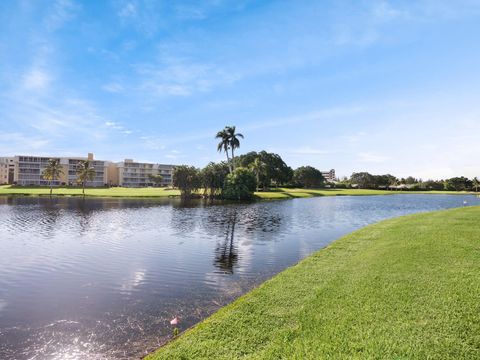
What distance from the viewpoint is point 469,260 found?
1445cm

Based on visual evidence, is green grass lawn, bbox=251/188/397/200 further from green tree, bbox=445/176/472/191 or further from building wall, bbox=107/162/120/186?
building wall, bbox=107/162/120/186

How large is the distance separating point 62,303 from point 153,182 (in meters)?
186

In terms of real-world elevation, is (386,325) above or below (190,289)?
above

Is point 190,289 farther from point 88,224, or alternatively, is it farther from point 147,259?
point 88,224

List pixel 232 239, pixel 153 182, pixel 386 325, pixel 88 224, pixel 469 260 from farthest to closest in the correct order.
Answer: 1. pixel 153 182
2. pixel 88 224
3. pixel 232 239
4. pixel 469 260
5. pixel 386 325

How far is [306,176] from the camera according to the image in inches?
6422

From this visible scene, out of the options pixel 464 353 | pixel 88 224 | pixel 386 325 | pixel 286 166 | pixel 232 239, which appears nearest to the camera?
pixel 464 353

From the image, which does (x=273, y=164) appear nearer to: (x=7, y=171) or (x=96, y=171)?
(x=96, y=171)

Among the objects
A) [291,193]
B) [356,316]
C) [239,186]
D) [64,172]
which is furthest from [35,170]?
[356,316]

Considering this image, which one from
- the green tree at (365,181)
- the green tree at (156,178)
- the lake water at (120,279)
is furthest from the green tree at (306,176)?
the lake water at (120,279)

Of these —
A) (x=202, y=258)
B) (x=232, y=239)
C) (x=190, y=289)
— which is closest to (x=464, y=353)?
(x=190, y=289)

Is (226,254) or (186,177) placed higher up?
(186,177)

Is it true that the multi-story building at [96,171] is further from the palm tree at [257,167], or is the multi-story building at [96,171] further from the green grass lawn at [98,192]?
the palm tree at [257,167]

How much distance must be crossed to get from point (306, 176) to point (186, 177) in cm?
8957
